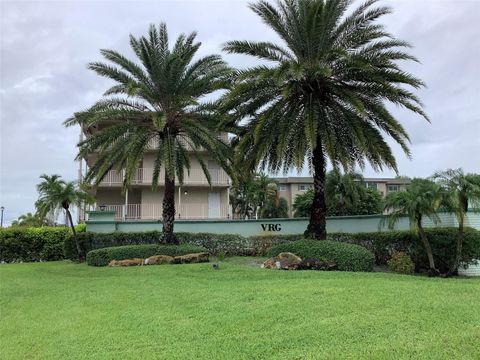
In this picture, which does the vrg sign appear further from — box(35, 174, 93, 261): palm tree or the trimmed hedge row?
A: box(35, 174, 93, 261): palm tree

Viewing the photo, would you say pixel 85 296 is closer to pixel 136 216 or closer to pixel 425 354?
pixel 425 354

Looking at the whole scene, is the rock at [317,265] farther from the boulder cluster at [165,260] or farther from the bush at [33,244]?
the bush at [33,244]

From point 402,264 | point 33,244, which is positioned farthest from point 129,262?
point 33,244

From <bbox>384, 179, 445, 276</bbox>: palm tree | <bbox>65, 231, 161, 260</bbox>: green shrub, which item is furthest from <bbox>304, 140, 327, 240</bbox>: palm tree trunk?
<bbox>65, 231, 161, 260</bbox>: green shrub

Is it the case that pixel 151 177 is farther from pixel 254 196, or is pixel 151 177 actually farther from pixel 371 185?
pixel 371 185

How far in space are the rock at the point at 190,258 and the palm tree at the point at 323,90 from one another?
14.4 ft

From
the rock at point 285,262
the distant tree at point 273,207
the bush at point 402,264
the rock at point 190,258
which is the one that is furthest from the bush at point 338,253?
the distant tree at point 273,207

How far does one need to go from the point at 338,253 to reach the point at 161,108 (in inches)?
412

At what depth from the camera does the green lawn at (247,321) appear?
20.6 ft

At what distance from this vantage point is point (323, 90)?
17.7 meters

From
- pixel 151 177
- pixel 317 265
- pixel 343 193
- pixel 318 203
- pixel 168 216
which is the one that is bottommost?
pixel 317 265

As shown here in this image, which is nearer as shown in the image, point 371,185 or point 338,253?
point 338,253

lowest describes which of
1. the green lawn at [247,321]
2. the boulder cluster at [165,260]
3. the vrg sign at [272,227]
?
the green lawn at [247,321]

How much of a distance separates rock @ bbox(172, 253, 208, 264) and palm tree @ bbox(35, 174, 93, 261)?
732cm
